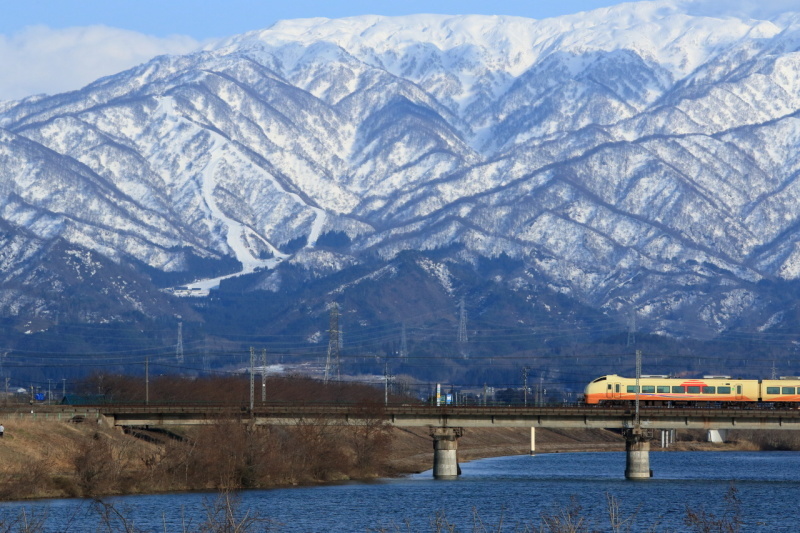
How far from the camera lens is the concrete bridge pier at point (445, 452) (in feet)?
518

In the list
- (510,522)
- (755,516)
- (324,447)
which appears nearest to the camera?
(510,522)

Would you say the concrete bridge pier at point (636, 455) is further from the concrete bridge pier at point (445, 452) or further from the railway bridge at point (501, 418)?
the concrete bridge pier at point (445, 452)

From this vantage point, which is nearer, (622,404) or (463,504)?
(463,504)

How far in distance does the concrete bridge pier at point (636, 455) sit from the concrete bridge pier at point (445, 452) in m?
17.1

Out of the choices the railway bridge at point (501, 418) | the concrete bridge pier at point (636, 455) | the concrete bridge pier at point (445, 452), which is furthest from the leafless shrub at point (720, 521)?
the concrete bridge pier at point (445, 452)

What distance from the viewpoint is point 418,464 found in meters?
184

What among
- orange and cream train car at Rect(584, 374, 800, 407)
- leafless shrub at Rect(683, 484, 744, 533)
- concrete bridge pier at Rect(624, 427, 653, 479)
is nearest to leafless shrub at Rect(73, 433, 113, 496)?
leafless shrub at Rect(683, 484, 744, 533)

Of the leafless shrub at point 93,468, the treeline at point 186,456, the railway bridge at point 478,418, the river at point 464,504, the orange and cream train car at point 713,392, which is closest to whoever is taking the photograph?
the river at point 464,504

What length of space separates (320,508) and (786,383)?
85.7 meters

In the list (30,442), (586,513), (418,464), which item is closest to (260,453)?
(30,442)

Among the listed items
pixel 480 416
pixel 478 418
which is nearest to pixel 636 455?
pixel 480 416

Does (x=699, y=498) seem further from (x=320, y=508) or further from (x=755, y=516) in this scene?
(x=320, y=508)

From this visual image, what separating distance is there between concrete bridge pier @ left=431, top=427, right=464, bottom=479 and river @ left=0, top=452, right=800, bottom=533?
2.08m

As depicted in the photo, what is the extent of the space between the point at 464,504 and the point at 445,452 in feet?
118
